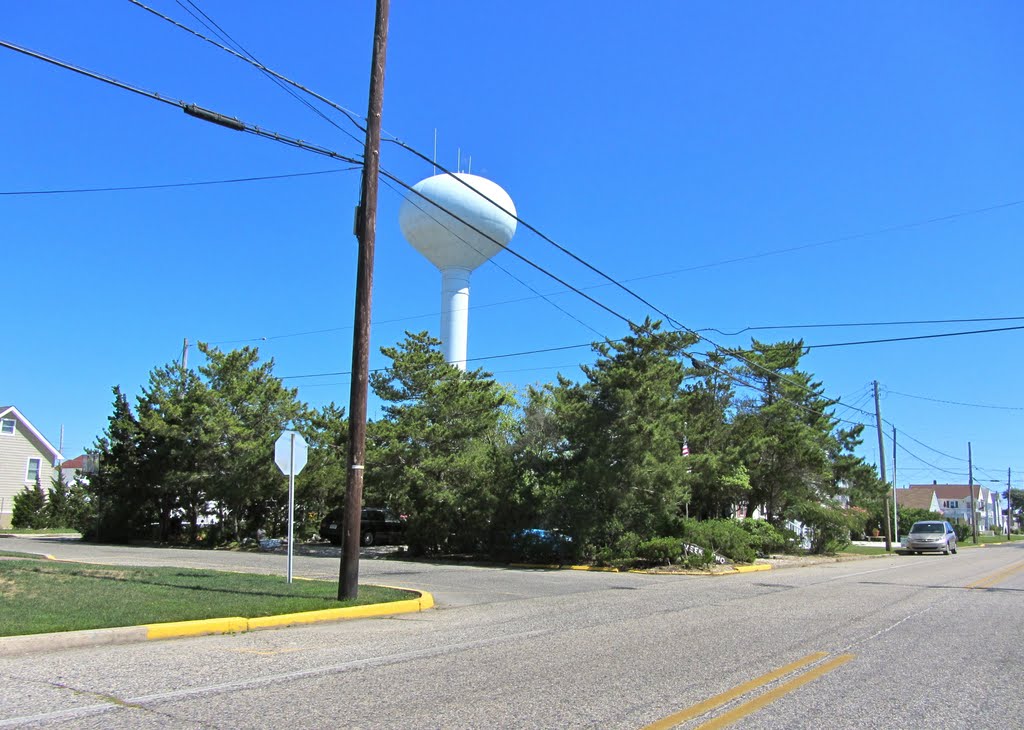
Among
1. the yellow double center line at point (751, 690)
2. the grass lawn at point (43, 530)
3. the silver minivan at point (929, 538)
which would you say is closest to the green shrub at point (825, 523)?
the silver minivan at point (929, 538)

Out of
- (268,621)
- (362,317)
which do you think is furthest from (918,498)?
(268,621)

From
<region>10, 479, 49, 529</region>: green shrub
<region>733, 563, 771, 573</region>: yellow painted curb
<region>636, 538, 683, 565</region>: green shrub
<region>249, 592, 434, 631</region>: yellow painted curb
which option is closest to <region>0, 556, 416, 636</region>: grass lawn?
<region>249, 592, 434, 631</region>: yellow painted curb

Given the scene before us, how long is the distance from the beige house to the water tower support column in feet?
80.7

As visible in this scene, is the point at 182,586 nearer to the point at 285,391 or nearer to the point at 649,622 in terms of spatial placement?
the point at 649,622

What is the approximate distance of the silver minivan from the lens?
3634cm

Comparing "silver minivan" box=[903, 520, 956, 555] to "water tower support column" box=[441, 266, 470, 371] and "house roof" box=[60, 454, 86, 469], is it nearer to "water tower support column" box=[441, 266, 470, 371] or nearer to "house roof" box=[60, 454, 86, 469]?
"water tower support column" box=[441, 266, 470, 371]

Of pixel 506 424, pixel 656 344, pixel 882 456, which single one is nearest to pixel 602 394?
pixel 656 344

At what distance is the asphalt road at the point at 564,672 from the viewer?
5.54 meters

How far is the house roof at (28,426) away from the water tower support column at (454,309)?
24220 millimetres

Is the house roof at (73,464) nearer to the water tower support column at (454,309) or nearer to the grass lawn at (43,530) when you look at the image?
the grass lawn at (43,530)

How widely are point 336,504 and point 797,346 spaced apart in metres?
21.3

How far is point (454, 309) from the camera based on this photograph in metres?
46.5

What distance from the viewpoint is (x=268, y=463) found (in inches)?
1133

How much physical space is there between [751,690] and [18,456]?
49.0 meters
